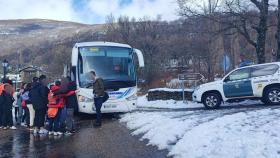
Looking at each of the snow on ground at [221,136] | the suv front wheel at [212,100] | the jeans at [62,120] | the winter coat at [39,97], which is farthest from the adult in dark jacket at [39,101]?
the suv front wheel at [212,100]

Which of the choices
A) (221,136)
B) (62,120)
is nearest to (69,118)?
(62,120)

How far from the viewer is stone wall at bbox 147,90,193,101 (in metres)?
27.3

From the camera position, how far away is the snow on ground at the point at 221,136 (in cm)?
808

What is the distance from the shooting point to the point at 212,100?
800 inches

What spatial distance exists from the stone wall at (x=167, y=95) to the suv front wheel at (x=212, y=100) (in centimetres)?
661

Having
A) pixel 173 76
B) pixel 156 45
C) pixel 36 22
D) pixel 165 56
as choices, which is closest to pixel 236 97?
pixel 173 76

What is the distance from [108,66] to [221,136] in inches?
383

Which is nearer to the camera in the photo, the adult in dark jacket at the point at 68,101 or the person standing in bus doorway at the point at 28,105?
the adult in dark jacket at the point at 68,101

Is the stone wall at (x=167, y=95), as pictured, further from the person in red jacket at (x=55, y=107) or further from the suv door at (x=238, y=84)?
the person in red jacket at (x=55, y=107)

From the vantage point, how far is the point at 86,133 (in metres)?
13.3

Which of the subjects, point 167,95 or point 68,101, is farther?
point 167,95

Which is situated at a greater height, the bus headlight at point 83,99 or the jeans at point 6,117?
the bus headlight at point 83,99

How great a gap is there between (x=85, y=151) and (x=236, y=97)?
1087cm

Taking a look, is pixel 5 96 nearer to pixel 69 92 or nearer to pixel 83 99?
pixel 83 99
